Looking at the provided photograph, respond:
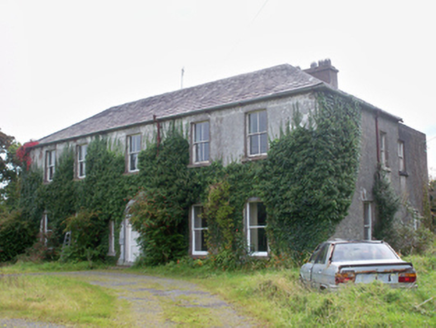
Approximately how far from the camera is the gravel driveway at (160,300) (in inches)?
359

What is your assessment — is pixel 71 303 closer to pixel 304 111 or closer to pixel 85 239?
pixel 304 111

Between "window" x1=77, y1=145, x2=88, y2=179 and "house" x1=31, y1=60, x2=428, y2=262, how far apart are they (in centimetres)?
5

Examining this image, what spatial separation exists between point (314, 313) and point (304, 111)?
9571mm

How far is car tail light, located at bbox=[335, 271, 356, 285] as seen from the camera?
29.8 ft

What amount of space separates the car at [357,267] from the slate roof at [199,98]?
24.6 ft

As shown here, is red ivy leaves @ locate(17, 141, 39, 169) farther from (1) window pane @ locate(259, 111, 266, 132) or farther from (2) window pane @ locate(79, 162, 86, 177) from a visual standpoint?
(1) window pane @ locate(259, 111, 266, 132)

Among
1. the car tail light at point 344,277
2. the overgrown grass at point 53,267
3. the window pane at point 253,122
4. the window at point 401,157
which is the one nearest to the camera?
the car tail light at point 344,277

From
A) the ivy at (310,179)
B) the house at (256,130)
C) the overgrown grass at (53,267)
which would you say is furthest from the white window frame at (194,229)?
the overgrown grass at (53,267)

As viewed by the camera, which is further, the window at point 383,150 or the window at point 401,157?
the window at point 401,157

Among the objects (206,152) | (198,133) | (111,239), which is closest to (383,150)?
(206,152)

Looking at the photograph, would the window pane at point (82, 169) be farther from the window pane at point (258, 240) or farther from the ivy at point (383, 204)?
the ivy at point (383, 204)

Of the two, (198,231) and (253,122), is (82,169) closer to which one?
(198,231)

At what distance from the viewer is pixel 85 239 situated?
2225cm

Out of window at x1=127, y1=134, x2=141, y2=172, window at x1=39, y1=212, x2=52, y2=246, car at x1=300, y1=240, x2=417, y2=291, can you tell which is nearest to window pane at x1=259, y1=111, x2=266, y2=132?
window at x1=127, y1=134, x2=141, y2=172
